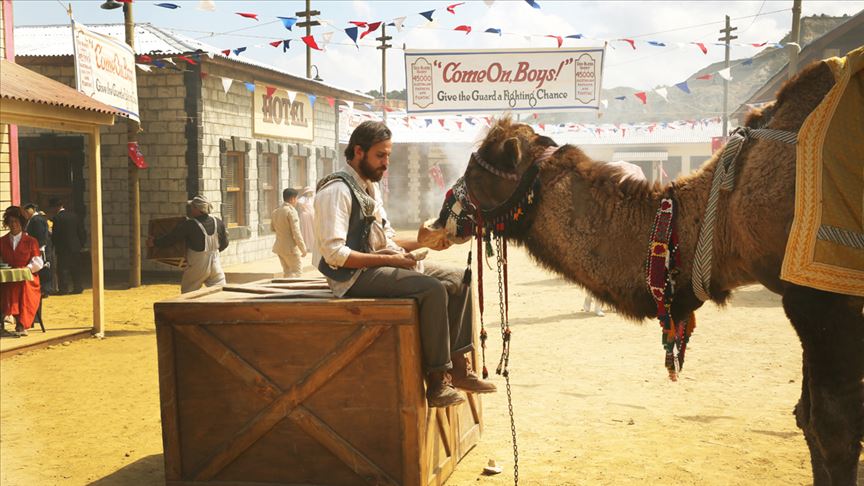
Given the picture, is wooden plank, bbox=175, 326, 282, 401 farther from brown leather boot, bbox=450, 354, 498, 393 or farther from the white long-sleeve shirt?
brown leather boot, bbox=450, 354, 498, 393

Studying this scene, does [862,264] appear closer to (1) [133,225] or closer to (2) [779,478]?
(2) [779,478]

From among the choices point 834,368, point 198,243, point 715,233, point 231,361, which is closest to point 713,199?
point 715,233

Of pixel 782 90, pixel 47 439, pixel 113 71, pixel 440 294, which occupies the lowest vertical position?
pixel 47 439

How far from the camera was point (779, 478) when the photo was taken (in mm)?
5199

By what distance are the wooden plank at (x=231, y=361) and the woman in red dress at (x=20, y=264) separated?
706 cm

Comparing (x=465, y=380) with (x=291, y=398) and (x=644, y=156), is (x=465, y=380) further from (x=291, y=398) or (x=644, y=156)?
(x=644, y=156)

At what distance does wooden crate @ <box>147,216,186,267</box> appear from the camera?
437 inches

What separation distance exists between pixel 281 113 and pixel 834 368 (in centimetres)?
1992

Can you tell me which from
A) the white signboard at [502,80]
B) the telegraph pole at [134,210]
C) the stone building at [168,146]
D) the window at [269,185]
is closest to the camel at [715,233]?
the telegraph pole at [134,210]

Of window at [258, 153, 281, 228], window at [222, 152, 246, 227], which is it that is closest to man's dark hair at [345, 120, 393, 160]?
window at [222, 152, 246, 227]

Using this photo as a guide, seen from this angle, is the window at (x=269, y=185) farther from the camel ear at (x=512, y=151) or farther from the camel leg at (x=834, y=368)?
the camel leg at (x=834, y=368)

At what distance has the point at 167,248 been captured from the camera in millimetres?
11211

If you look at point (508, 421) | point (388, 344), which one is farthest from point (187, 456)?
point (508, 421)

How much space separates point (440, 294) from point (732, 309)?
30.1 ft
